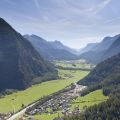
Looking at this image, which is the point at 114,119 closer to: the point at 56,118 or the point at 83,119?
the point at 83,119

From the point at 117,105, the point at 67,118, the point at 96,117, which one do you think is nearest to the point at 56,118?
the point at 67,118

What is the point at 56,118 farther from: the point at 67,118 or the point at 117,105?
the point at 117,105

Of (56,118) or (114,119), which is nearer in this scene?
(114,119)

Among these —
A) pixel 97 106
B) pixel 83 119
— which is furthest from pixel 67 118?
pixel 97 106

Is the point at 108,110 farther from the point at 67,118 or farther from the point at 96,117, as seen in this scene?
the point at 67,118

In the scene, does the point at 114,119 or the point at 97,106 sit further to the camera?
the point at 97,106

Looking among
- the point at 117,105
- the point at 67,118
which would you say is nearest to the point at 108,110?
the point at 117,105

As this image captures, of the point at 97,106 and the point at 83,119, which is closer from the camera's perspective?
the point at 83,119
